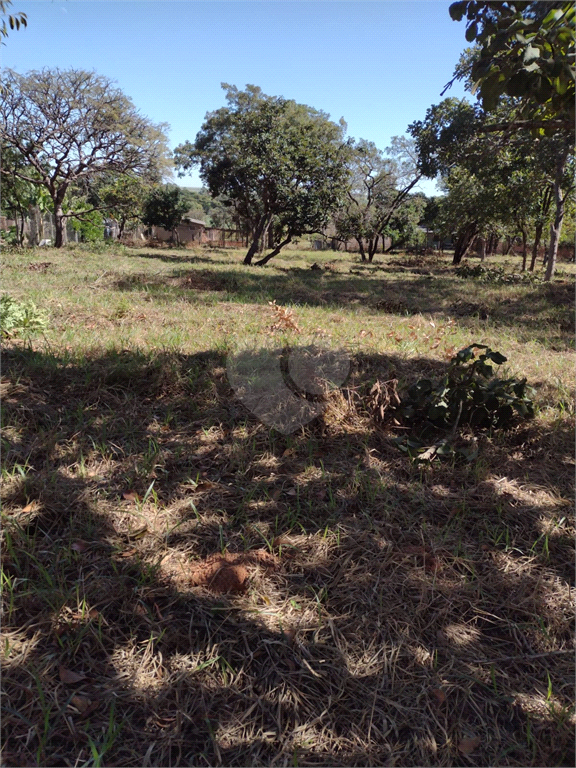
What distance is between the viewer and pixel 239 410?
10.1 feet

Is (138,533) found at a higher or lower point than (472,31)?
lower

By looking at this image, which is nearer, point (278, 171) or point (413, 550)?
point (413, 550)

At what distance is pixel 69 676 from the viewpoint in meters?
1.48

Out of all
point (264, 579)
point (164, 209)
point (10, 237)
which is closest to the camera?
point (264, 579)

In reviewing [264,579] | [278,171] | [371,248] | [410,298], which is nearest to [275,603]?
[264,579]

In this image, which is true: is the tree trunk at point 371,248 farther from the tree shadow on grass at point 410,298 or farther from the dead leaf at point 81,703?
the dead leaf at point 81,703

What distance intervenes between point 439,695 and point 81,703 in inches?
41.5

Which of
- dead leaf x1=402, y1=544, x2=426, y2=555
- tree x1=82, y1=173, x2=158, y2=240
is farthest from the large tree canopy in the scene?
tree x1=82, y1=173, x2=158, y2=240

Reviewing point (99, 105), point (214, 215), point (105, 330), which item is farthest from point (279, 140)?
point (214, 215)

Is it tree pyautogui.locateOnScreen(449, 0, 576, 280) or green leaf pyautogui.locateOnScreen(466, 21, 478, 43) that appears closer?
tree pyautogui.locateOnScreen(449, 0, 576, 280)

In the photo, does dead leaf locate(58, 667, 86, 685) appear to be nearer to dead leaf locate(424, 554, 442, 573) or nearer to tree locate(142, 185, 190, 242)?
dead leaf locate(424, 554, 442, 573)

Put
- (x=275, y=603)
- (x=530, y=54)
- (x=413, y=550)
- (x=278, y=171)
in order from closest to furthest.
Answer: (x=275, y=603) < (x=413, y=550) < (x=530, y=54) < (x=278, y=171)

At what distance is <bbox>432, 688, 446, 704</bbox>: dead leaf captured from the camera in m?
1.47

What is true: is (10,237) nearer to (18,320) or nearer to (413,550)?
(18,320)
